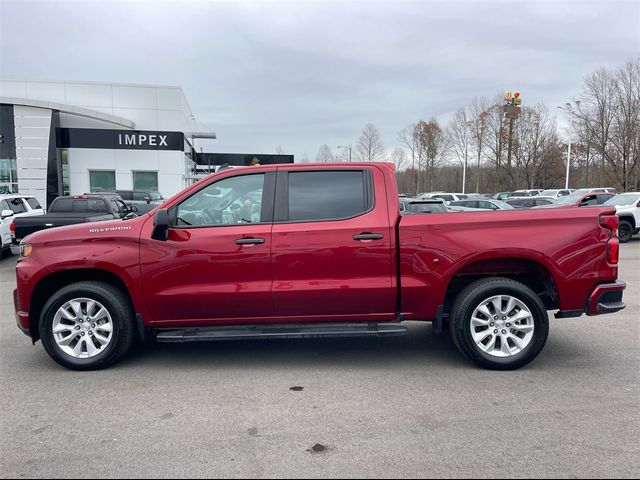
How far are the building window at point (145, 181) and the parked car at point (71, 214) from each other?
1835 centimetres

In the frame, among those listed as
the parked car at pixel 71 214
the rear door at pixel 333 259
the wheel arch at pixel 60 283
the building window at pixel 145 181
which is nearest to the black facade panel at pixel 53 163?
the building window at pixel 145 181

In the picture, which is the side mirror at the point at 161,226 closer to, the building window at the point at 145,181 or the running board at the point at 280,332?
the running board at the point at 280,332

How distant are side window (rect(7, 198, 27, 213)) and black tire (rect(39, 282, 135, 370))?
10554 millimetres

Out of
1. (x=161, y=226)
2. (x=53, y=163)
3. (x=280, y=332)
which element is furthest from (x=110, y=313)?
(x=53, y=163)

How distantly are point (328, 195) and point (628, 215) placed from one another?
51.8 ft

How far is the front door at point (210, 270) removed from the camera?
14.7ft

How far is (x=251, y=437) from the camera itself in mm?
3336

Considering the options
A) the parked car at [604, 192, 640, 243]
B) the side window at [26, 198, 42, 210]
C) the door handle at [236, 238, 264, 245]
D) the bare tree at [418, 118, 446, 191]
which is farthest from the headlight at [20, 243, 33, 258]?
the bare tree at [418, 118, 446, 191]

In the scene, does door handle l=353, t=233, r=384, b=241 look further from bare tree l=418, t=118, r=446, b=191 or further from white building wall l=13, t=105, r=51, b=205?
bare tree l=418, t=118, r=446, b=191

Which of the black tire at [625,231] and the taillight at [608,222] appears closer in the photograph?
the taillight at [608,222]

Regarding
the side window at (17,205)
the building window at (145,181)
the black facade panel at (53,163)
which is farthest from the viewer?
the building window at (145,181)

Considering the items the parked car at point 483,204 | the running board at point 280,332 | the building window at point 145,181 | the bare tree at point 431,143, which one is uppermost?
the bare tree at point 431,143

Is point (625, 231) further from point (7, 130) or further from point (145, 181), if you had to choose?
point (7, 130)

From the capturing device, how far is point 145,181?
32688 mm
